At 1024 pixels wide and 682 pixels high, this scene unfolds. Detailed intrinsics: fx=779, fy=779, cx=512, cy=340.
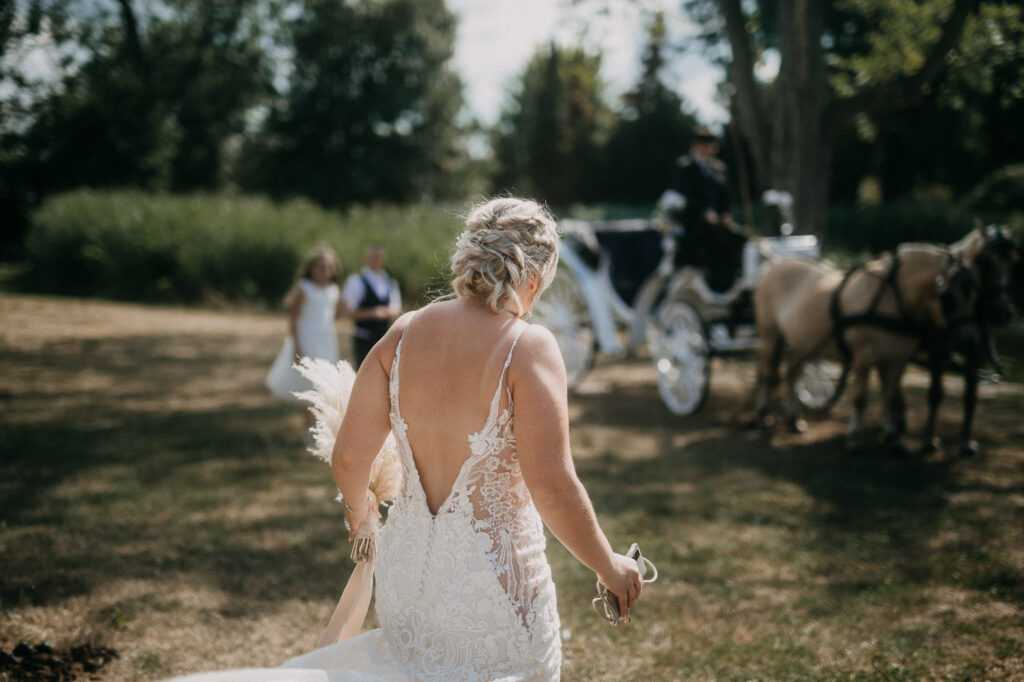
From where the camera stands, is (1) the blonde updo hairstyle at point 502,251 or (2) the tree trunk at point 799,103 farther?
(2) the tree trunk at point 799,103

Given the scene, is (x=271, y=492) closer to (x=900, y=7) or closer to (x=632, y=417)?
(x=632, y=417)

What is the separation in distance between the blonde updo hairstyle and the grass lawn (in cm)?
230

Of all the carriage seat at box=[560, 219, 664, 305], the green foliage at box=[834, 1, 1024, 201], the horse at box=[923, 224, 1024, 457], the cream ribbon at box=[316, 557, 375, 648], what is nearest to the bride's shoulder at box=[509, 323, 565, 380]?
the cream ribbon at box=[316, 557, 375, 648]

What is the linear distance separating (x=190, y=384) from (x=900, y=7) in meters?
10.7

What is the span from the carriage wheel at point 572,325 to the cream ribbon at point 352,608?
711 centimetres

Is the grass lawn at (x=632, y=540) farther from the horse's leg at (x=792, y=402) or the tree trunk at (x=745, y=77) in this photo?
the tree trunk at (x=745, y=77)

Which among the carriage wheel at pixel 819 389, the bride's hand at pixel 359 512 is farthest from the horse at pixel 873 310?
the bride's hand at pixel 359 512

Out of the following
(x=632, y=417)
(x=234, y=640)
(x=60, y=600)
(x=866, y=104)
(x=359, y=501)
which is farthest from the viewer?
(x=866, y=104)

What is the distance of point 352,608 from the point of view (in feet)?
7.51

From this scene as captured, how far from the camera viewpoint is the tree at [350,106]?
4066 cm

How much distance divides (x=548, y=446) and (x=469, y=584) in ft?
1.34

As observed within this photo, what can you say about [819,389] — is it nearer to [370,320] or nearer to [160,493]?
[370,320]

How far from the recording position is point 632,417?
8.57m

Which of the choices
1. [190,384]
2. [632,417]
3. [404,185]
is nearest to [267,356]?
[190,384]
